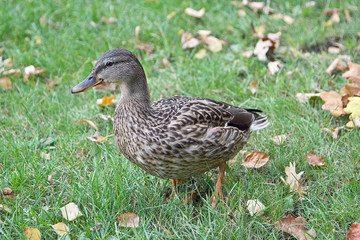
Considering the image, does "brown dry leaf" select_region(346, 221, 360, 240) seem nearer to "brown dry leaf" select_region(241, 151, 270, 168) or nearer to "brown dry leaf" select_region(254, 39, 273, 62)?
"brown dry leaf" select_region(241, 151, 270, 168)

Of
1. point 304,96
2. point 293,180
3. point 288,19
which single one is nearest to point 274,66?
point 304,96

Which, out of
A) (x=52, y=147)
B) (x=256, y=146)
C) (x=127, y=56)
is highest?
(x=127, y=56)

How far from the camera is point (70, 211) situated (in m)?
3.10

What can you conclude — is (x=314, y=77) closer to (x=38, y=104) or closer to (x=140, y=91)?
(x=140, y=91)

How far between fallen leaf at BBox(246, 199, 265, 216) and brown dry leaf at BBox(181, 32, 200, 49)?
2.69 meters

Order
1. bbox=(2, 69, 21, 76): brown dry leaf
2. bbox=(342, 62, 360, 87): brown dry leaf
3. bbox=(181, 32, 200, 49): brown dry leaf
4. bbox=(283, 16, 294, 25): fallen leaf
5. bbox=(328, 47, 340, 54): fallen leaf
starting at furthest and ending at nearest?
bbox=(283, 16, 294, 25): fallen leaf < bbox=(181, 32, 200, 49): brown dry leaf < bbox=(328, 47, 340, 54): fallen leaf < bbox=(2, 69, 21, 76): brown dry leaf < bbox=(342, 62, 360, 87): brown dry leaf

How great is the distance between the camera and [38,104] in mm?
4555

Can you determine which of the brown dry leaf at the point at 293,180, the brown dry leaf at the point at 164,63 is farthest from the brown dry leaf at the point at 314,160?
the brown dry leaf at the point at 164,63

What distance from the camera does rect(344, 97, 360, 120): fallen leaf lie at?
3.91 metres

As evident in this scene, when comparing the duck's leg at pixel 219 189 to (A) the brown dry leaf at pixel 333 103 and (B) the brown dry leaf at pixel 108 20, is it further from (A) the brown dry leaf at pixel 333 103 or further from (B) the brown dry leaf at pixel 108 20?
(B) the brown dry leaf at pixel 108 20

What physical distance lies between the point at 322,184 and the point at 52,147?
2.33m

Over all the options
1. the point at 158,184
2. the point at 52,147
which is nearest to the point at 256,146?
the point at 158,184

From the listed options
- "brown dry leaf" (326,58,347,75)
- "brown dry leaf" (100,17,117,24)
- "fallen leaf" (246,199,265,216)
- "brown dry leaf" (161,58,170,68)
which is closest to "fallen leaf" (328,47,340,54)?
"brown dry leaf" (326,58,347,75)

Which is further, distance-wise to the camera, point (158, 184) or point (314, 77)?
point (314, 77)
